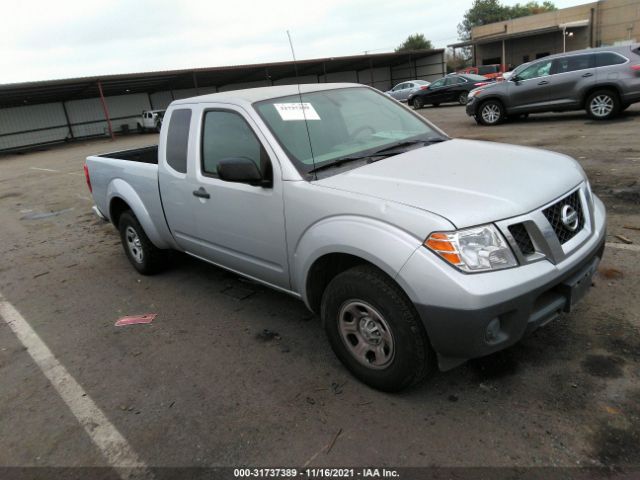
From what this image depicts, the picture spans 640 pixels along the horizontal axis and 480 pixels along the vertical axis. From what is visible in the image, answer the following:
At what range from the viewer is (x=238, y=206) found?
351cm

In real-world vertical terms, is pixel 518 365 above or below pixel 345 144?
below

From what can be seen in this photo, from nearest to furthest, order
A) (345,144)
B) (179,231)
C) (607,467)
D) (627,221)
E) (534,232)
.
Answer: (607,467) → (534,232) → (345,144) → (179,231) → (627,221)

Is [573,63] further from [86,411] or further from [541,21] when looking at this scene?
[541,21]

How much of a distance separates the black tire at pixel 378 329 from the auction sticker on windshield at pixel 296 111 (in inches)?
50.9

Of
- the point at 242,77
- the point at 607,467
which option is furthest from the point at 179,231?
the point at 242,77

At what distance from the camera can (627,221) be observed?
17.2 ft

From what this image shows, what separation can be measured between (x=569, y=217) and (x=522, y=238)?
1.48 feet

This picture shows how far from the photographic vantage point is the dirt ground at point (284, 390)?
2.49 m

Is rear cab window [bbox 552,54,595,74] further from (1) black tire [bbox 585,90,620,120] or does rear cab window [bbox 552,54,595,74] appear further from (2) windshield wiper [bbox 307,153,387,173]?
(2) windshield wiper [bbox 307,153,387,173]

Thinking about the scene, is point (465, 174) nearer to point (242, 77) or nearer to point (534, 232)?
point (534, 232)

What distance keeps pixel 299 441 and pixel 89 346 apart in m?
2.20

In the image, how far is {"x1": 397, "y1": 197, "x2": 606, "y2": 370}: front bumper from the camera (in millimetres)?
2334

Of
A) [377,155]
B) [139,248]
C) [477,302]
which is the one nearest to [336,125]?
[377,155]

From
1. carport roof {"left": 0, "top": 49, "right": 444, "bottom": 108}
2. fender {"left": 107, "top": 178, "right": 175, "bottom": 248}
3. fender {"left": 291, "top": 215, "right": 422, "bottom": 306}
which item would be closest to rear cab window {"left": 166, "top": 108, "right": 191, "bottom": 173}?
fender {"left": 107, "top": 178, "right": 175, "bottom": 248}
